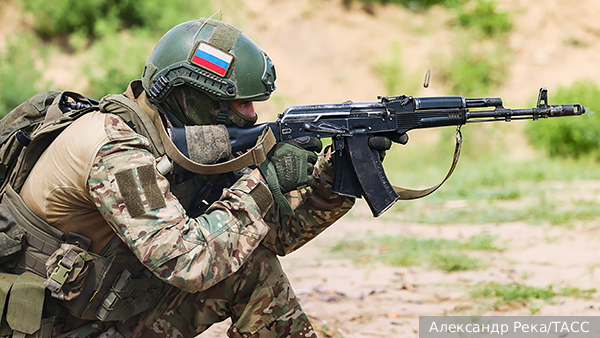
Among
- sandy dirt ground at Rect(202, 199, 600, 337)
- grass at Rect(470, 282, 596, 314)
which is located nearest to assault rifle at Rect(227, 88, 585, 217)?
sandy dirt ground at Rect(202, 199, 600, 337)

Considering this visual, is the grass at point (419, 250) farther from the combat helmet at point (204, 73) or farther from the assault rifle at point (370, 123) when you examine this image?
the combat helmet at point (204, 73)

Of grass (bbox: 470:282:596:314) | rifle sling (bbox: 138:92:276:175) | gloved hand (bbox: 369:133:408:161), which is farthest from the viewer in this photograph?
grass (bbox: 470:282:596:314)

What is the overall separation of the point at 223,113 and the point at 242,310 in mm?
999

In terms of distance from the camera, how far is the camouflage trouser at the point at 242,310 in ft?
9.20

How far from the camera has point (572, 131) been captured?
11352mm

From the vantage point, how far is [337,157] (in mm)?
2953

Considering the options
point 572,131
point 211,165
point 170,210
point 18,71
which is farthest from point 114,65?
point 170,210

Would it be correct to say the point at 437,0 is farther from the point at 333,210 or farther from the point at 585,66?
the point at 333,210

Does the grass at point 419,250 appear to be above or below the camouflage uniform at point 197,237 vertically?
above

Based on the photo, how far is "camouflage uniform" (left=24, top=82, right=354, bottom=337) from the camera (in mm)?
2227

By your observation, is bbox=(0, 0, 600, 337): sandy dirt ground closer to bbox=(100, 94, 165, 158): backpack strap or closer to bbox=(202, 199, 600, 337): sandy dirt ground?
bbox=(202, 199, 600, 337): sandy dirt ground

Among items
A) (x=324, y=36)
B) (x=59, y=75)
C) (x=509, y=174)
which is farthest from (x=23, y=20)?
(x=509, y=174)

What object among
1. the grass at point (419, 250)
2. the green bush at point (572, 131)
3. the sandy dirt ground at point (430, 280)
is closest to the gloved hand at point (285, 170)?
the sandy dirt ground at point (430, 280)

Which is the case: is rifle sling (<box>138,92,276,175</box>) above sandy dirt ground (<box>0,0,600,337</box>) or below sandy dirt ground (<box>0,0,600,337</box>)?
below
